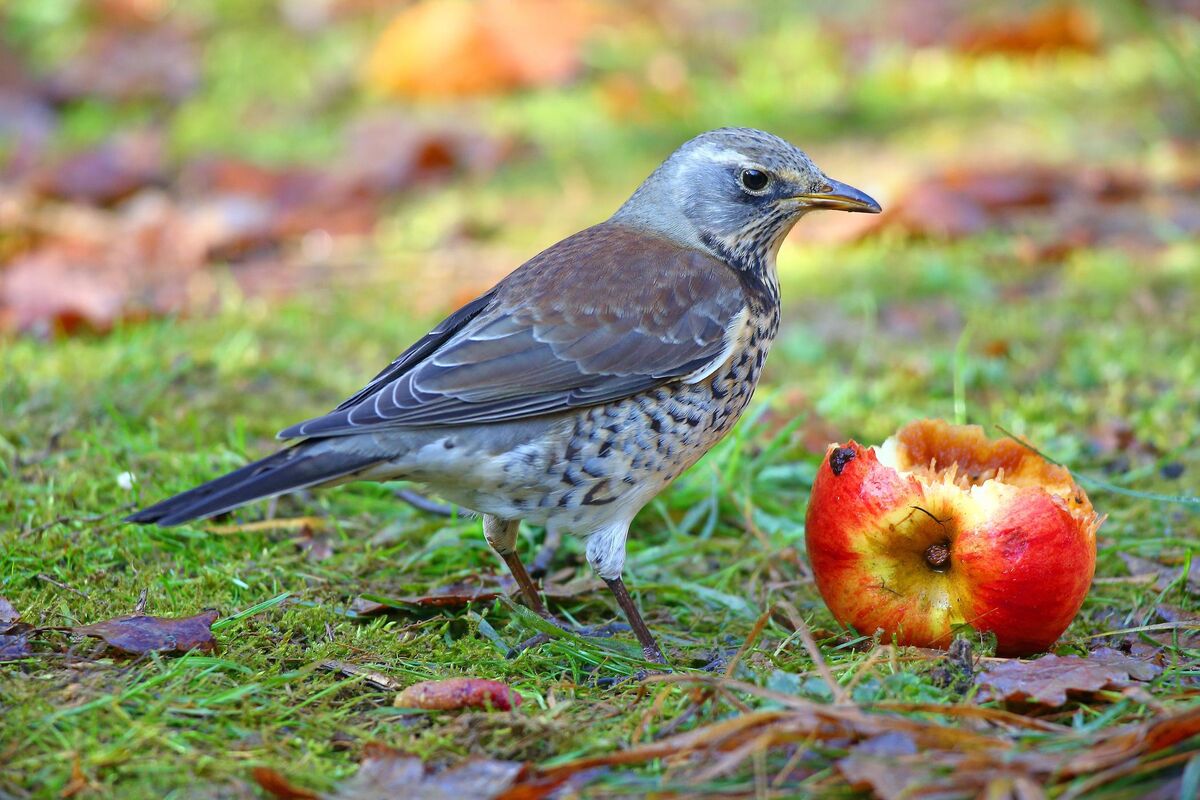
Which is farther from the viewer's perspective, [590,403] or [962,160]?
[962,160]

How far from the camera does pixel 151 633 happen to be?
323 centimetres

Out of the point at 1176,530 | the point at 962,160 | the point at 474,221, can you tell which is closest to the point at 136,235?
the point at 474,221

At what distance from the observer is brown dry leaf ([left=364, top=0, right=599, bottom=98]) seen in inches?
376

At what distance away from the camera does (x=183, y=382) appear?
17.5 feet

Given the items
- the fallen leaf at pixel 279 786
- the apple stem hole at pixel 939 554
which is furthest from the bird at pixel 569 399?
the fallen leaf at pixel 279 786

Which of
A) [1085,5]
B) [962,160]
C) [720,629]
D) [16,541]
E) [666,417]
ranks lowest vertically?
[720,629]

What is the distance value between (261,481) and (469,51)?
22.7 ft

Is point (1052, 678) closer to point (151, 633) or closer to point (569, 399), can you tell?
point (569, 399)

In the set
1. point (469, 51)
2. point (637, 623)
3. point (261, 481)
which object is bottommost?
point (637, 623)

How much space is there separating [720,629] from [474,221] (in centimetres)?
454

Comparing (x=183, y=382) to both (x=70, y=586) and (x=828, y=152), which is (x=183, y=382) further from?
(x=828, y=152)

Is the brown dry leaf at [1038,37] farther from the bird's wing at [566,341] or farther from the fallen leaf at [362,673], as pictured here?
the fallen leaf at [362,673]

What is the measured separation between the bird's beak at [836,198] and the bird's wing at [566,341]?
1.30ft

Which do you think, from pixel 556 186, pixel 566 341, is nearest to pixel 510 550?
pixel 566 341
